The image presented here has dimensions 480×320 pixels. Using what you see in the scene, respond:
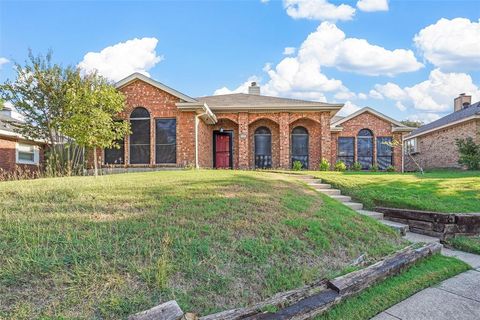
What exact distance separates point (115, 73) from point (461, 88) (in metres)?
24.4

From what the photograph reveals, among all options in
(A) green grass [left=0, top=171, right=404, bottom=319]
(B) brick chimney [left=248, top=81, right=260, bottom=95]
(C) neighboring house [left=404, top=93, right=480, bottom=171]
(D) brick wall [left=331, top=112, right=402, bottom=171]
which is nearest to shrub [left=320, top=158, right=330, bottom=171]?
(D) brick wall [left=331, top=112, right=402, bottom=171]

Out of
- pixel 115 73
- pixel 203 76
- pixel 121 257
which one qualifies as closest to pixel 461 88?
pixel 203 76

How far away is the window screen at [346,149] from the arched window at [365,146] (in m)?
0.37

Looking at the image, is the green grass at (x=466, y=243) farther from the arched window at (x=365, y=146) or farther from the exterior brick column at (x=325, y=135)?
the arched window at (x=365, y=146)

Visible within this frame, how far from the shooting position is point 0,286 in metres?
2.59

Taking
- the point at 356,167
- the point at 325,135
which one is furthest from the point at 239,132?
the point at 356,167

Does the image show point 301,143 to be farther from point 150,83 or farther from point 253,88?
point 150,83

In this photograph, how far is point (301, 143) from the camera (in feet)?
54.5

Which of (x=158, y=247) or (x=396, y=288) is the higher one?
(x=158, y=247)

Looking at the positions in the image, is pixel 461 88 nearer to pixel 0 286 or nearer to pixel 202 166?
pixel 202 166

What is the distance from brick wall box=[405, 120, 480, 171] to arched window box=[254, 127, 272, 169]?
10.6 metres

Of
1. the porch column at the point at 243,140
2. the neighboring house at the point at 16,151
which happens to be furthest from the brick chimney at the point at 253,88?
the neighboring house at the point at 16,151

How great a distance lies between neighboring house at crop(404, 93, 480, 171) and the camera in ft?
54.9

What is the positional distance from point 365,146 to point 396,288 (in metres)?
16.9
